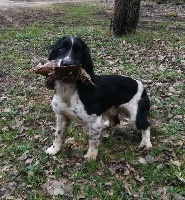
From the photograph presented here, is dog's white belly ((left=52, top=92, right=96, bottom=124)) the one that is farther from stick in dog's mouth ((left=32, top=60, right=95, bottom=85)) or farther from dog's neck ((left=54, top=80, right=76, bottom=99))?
stick in dog's mouth ((left=32, top=60, right=95, bottom=85))

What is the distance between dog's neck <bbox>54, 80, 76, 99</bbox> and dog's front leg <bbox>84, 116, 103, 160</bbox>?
53 centimetres

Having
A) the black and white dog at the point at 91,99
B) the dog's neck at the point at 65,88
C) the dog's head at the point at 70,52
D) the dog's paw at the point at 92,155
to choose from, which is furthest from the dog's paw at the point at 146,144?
the dog's head at the point at 70,52

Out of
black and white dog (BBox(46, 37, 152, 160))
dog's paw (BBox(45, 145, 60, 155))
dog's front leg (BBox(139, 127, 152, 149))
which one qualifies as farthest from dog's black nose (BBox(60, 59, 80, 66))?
dog's front leg (BBox(139, 127, 152, 149))

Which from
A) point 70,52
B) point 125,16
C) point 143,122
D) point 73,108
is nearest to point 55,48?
point 70,52

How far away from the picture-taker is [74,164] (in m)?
5.37

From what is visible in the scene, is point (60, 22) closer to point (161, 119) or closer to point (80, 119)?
point (161, 119)

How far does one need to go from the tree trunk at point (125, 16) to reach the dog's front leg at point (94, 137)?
23.3 feet

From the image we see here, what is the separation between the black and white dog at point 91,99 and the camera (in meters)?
4.66

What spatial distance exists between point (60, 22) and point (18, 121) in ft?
31.4

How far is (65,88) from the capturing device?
192 inches

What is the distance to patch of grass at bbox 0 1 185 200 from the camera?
4953mm

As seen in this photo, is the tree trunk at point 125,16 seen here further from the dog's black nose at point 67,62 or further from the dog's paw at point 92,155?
the dog's black nose at point 67,62

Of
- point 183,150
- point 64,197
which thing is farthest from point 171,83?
point 64,197

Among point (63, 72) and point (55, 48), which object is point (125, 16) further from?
point (63, 72)
